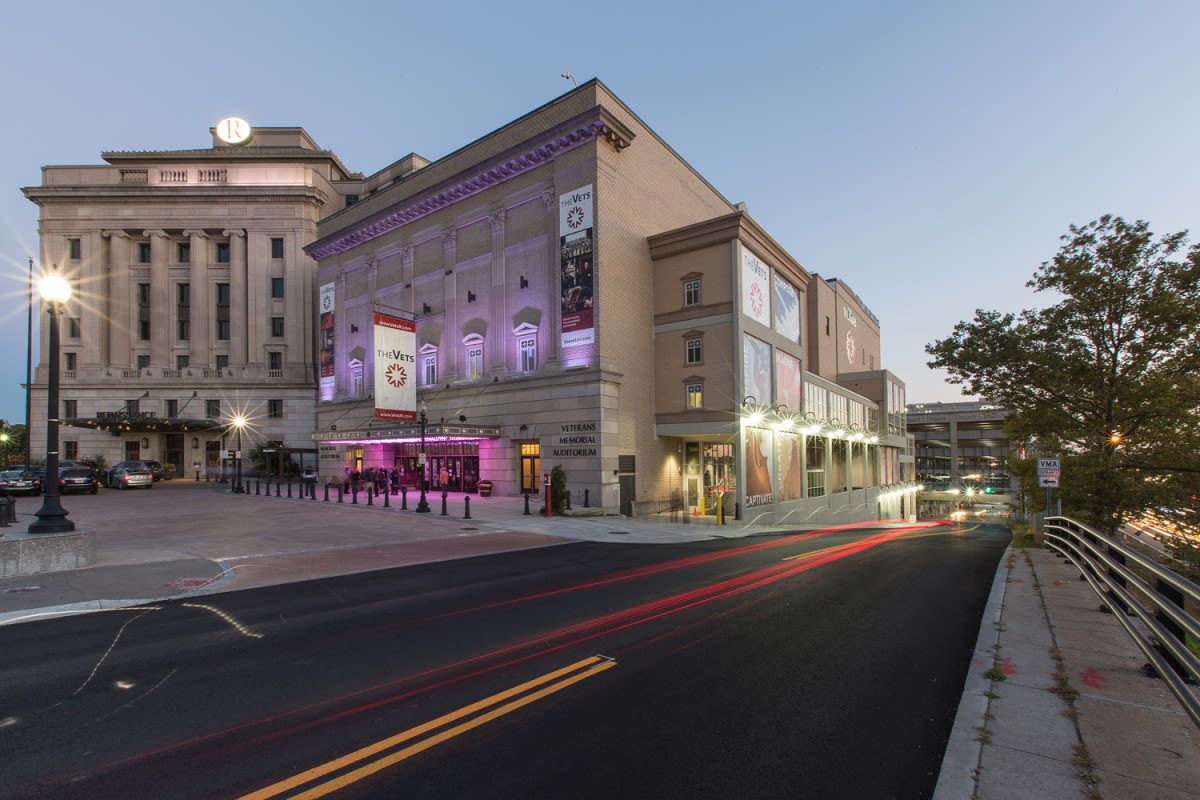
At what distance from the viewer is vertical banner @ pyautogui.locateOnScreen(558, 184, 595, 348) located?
29641 millimetres

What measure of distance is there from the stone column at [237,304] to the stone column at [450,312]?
31880 millimetres

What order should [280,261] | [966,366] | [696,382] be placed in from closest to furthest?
[966,366]
[696,382]
[280,261]

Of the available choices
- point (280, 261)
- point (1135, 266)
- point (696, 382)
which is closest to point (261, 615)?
point (1135, 266)

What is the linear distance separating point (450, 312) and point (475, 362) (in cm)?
403

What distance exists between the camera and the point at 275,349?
5788cm

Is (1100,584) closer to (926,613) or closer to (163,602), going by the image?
(926,613)

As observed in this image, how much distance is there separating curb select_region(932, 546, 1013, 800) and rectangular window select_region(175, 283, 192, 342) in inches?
2769

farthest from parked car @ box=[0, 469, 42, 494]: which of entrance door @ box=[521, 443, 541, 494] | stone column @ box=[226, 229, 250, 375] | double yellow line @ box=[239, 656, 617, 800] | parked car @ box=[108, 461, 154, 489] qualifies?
double yellow line @ box=[239, 656, 617, 800]

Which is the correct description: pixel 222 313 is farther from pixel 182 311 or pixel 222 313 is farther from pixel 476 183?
pixel 476 183

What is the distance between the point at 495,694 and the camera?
5.54 m

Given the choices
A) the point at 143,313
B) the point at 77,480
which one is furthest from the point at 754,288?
the point at 143,313

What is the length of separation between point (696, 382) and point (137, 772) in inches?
1139

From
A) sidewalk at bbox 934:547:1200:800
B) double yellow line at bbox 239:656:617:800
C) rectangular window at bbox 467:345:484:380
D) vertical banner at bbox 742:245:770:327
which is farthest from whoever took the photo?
rectangular window at bbox 467:345:484:380

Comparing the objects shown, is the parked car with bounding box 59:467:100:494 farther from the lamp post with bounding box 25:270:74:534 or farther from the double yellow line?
the double yellow line
